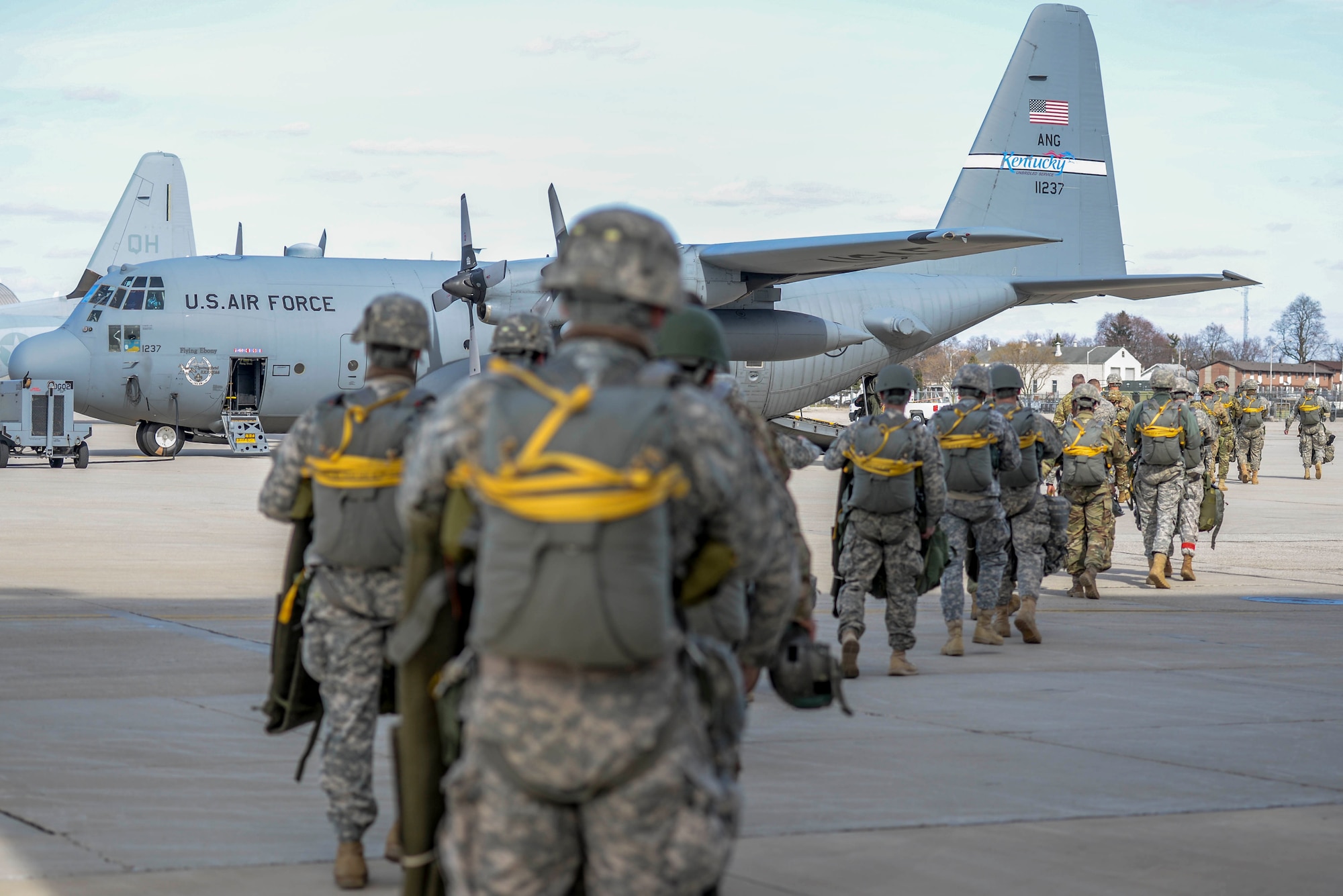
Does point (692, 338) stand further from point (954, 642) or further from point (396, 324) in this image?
point (954, 642)

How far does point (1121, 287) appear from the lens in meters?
26.2

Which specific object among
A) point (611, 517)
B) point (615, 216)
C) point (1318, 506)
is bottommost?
point (1318, 506)

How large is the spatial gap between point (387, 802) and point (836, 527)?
3.75 metres

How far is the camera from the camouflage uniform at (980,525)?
9.44 metres

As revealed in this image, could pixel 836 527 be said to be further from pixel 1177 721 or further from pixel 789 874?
pixel 789 874

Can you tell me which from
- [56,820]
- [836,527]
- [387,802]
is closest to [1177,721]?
[836,527]

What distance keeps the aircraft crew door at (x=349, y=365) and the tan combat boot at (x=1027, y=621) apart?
695 inches

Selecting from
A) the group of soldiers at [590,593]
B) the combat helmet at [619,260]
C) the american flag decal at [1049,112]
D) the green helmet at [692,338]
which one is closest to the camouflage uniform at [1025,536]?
the green helmet at [692,338]

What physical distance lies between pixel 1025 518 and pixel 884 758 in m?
4.14

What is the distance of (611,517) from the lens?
273cm

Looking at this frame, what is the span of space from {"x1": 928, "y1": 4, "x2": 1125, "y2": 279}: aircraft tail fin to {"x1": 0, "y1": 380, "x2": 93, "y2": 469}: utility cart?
54.0 feet

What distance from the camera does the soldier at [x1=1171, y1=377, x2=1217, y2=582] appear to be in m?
13.3

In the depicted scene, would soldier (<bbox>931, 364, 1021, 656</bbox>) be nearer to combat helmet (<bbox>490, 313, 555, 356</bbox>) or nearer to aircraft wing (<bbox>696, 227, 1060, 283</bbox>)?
combat helmet (<bbox>490, 313, 555, 356</bbox>)

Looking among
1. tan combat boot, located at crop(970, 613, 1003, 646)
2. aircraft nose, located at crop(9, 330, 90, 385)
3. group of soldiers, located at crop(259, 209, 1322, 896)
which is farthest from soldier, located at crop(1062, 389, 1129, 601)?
aircraft nose, located at crop(9, 330, 90, 385)
